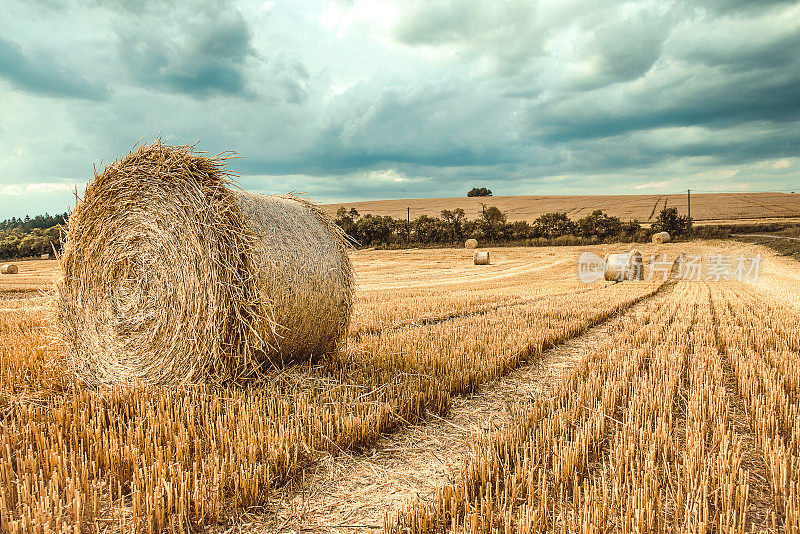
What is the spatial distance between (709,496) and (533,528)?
1164 millimetres

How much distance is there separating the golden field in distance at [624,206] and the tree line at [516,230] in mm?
11852

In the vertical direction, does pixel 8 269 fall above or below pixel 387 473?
above

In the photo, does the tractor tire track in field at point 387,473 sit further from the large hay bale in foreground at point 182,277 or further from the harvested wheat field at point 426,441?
the large hay bale in foreground at point 182,277

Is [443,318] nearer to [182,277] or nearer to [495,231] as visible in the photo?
Answer: [182,277]

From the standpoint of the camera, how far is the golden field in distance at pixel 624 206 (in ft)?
165

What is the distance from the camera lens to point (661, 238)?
34.2 metres

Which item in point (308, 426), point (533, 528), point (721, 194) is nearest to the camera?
point (533, 528)

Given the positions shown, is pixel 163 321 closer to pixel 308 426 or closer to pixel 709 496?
pixel 308 426

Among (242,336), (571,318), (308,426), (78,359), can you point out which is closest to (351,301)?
(242,336)

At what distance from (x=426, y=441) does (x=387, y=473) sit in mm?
565

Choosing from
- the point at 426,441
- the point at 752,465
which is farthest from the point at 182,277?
the point at 752,465

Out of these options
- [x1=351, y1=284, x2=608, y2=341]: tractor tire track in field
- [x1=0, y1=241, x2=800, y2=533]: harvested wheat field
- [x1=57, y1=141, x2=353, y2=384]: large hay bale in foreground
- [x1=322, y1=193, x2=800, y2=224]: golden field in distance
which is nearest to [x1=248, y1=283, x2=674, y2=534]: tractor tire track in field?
[x1=0, y1=241, x2=800, y2=533]: harvested wheat field

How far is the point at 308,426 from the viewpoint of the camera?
140 inches

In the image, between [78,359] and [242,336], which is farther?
[78,359]
